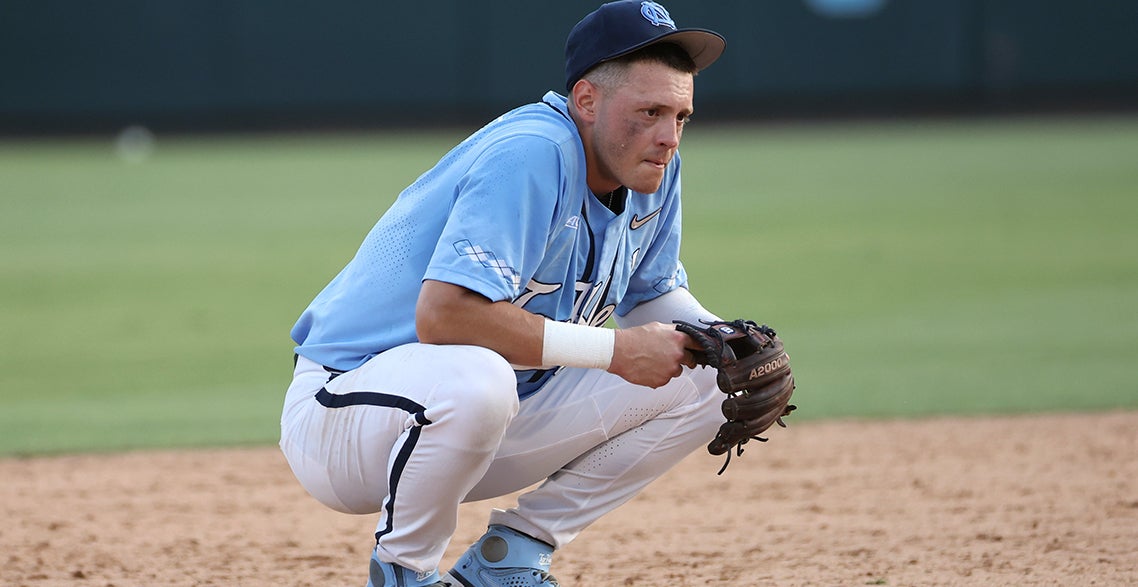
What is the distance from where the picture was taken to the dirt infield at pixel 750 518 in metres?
3.70

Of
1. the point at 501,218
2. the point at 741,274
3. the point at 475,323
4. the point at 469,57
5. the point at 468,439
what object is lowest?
the point at 741,274

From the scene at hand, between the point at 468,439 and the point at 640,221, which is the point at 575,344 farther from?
the point at 640,221

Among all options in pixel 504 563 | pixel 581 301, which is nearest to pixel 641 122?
pixel 581 301

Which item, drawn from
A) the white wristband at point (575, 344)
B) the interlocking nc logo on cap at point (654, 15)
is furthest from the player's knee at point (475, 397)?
the interlocking nc logo on cap at point (654, 15)

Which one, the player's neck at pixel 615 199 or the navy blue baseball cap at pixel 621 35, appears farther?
the player's neck at pixel 615 199

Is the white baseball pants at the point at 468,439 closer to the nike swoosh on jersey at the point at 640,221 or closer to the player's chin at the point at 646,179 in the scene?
the nike swoosh on jersey at the point at 640,221

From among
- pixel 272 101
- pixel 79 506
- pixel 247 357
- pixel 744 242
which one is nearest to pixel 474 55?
pixel 272 101

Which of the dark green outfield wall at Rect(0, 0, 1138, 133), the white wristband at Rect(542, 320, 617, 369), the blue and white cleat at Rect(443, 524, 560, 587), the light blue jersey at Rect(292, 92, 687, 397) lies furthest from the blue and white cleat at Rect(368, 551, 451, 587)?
the dark green outfield wall at Rect(0, 0, 1138, 133)

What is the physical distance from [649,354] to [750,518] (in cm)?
156

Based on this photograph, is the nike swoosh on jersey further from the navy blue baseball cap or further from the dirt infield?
the dirt infield

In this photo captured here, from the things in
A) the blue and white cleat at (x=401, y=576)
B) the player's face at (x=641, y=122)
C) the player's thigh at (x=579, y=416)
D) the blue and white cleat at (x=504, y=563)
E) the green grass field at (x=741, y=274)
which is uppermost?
Result: the player's face at (x=641, y=122)

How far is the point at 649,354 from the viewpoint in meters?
2.96

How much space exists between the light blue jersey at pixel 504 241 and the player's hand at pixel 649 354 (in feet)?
0.85

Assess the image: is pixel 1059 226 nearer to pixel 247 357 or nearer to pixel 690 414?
pixel 247 357
